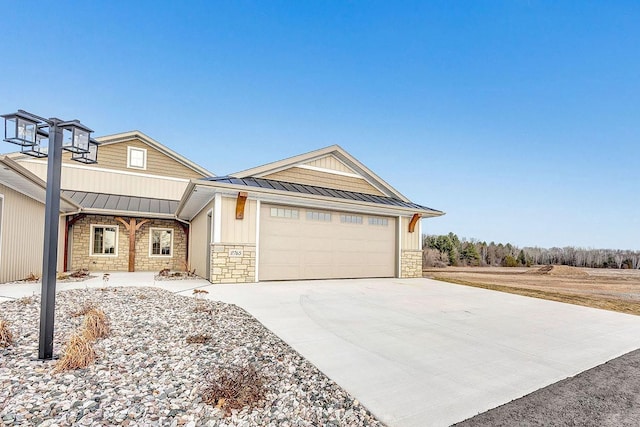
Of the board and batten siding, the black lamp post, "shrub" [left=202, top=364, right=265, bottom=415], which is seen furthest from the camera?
the board and batten siding

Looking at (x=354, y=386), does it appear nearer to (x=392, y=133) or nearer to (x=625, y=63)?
(x=392, y=133)

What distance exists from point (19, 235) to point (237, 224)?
641 centimetres

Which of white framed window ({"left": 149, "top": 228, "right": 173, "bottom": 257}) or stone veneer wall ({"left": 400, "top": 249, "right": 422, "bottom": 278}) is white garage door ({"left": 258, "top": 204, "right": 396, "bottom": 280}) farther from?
white framed window ({"left": 149, "top": 228, "right": 173, "bottom": 257})

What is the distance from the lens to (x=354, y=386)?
108 inches

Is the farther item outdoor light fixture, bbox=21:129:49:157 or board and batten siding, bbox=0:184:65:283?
board and batten siding, bbox=0:184:65:283

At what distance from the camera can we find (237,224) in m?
9.27

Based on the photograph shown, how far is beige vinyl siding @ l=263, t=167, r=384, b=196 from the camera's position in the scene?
11.5 meters

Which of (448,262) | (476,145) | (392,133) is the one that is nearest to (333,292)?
(392,133)

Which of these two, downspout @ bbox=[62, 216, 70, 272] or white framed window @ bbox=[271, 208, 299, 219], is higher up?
white framed window @ bbox=[271, 208, 299, 219]

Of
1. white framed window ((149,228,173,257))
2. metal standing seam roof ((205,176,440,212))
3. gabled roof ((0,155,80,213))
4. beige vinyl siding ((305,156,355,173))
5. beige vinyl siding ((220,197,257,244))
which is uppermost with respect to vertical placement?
beige vinyl siding ((305,156,355,173))

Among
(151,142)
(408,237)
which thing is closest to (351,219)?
(408,237)

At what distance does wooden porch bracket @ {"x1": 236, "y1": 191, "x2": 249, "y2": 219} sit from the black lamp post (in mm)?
5648

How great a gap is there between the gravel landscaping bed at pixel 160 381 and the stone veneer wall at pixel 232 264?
4.45m

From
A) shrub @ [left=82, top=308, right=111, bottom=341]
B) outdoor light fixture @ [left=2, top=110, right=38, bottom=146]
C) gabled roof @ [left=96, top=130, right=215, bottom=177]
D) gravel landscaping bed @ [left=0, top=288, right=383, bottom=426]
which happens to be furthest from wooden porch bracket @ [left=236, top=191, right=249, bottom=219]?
gabled roof @ [left=96, top=130, right=215, bottom=177]
